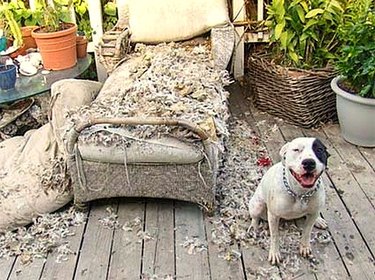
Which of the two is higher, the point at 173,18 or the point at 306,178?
the point at 173,18

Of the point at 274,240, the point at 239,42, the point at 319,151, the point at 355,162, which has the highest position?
the point at 319,151

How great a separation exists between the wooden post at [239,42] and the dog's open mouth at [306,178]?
1825mm

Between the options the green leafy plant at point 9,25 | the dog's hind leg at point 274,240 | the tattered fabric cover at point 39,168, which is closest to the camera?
the dog's hind leg at point 274,240

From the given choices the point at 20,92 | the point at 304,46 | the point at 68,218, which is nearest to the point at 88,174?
the point at 68,218

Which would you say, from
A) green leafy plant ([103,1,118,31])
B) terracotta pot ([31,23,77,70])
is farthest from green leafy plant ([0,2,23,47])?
green leafy plant ([103,1,118,31])

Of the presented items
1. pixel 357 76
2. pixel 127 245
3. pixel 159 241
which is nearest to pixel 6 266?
pixel 127 245

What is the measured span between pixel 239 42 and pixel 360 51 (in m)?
1.09

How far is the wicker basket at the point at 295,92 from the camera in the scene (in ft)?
9.05

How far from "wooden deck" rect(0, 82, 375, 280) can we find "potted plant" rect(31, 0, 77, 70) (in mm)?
968

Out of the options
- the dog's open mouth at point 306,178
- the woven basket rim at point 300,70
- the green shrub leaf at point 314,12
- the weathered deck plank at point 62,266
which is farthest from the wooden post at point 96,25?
the dog's open mouth at point 306,178

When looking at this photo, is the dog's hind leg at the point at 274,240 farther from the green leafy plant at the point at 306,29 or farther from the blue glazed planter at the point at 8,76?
the blue glazed planter at the point at 8,76

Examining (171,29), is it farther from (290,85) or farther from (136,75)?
(290,85)

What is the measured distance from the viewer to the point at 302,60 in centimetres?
283

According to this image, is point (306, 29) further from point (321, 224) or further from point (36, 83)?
point (36, 83)
